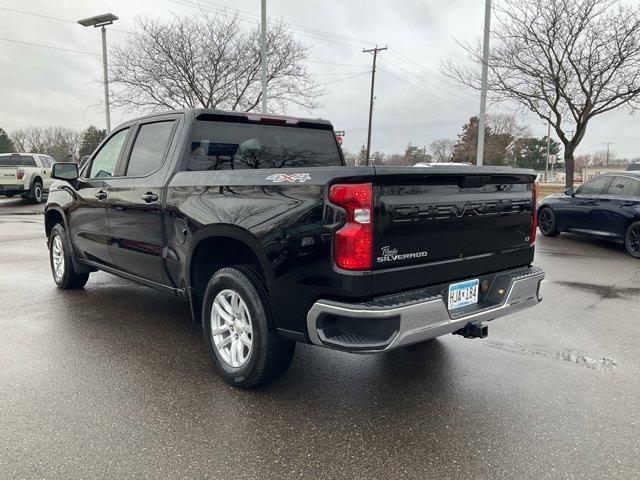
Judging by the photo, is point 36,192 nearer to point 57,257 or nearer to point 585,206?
point 57,257

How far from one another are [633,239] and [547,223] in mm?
2286

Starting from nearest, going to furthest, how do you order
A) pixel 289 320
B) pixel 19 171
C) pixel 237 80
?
pixel 289 320
pixel 19 171
pixel 237 80

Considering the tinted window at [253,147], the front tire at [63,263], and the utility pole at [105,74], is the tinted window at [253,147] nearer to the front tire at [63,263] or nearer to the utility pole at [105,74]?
the front tire at [63,263]

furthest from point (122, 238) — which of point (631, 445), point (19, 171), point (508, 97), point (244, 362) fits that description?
point (19, 171)

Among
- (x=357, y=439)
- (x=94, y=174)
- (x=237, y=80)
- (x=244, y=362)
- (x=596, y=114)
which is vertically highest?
(x=237, y=80)

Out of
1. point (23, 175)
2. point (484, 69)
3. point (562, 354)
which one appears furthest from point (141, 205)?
point (23, 175)

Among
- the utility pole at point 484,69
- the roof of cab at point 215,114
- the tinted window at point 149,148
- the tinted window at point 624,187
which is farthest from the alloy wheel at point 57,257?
the utility pole at point 484,69

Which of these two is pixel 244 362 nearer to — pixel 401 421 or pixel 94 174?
pixel 401 421

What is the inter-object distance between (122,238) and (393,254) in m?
2.86

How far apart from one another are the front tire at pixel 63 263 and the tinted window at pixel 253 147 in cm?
272

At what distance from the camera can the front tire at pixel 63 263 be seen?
19.4 feet

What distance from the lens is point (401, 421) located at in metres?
3.10

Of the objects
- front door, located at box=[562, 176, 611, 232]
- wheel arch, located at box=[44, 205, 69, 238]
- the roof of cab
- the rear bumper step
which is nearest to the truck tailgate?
the rear bumper step

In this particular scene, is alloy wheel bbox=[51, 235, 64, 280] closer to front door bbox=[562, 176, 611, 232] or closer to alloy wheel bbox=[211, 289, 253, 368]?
alloy wheel bbox=[211, 289, 253, 368]
